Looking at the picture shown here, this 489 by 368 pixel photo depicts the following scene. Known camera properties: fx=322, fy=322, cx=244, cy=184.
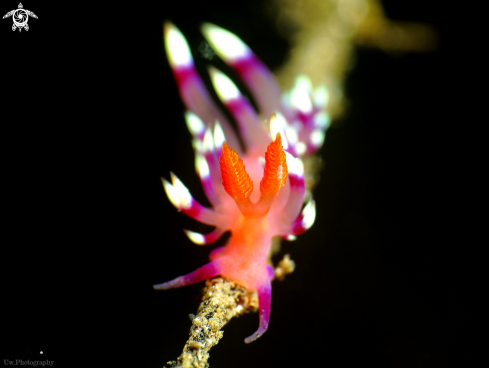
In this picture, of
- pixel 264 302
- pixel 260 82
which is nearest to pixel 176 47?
pixel 260 82

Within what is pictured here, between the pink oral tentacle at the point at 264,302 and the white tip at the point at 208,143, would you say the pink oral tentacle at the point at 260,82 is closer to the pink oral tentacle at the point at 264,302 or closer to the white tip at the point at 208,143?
the white tip at the point at 208,143

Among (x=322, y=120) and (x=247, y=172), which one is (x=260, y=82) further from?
(x=247, y=172)

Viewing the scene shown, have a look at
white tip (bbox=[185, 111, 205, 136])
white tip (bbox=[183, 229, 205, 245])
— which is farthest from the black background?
white tip (bbox=[185, 111, 205, 136])

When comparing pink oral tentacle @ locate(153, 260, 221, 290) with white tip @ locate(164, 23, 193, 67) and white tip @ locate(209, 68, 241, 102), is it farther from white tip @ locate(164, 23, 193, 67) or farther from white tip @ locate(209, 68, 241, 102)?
white tip @ locate(164, 23, 193, 67)

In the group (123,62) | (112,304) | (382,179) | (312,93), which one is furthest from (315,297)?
(123,62)

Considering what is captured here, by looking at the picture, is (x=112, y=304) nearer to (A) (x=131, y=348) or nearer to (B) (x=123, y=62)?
(A) (x=131, y=348)

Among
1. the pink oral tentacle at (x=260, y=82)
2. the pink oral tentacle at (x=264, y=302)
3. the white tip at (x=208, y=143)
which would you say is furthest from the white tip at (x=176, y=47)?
the pink oral tentacle at (x=264, y=302)
